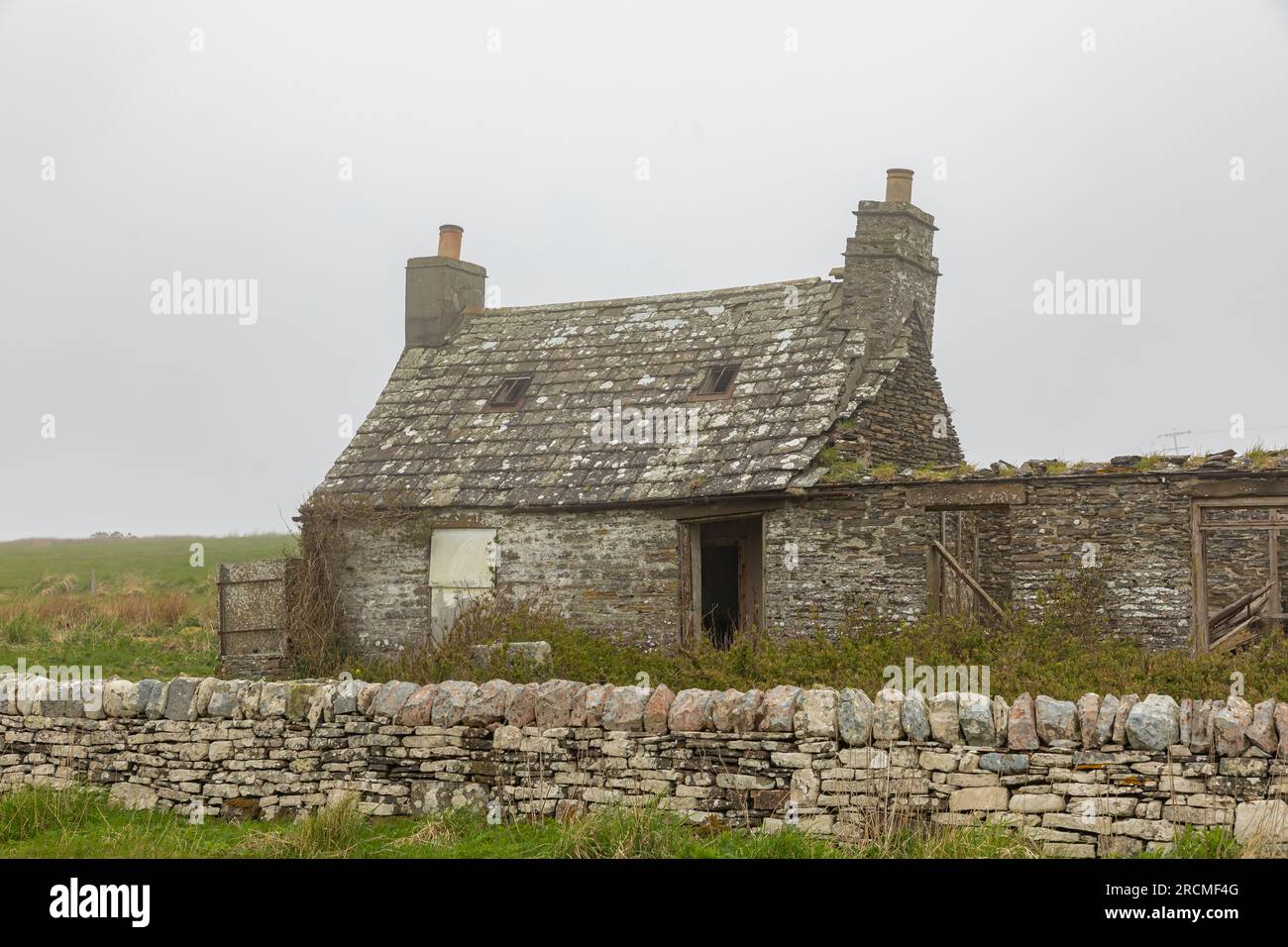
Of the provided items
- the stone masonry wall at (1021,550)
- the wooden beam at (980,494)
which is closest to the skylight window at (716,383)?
the stone masonry wall at (1021,550)

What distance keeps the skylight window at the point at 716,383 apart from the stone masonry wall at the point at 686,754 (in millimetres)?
9512

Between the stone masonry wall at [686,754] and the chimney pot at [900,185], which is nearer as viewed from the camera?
the stone masonry wall at [686,754]

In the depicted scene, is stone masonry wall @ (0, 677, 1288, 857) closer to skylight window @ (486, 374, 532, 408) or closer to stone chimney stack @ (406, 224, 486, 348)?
skylight window @ (486, 374, 532, 408)

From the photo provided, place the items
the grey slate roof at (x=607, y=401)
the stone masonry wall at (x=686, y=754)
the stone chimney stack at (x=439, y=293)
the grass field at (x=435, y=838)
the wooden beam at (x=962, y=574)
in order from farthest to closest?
the stone chimney stack at (x=439, y=293) < the grey slate roof at (x=607, y=401) < the wooden beam at (x=962, y=574) < the grass field at (x=435, y=838) < the stone masonry wall at (x=686, y=754)

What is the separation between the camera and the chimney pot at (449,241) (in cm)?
2338

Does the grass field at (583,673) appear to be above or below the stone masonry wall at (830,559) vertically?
below

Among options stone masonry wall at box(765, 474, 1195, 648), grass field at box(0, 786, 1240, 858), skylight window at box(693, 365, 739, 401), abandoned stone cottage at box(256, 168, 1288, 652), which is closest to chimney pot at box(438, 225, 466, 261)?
abandoned stone cottage at box(256, 168, 1288, 652)

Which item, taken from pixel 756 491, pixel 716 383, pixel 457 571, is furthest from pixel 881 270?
pixel 457 571

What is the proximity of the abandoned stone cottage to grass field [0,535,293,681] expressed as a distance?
2.94 m

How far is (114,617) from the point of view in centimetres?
2288

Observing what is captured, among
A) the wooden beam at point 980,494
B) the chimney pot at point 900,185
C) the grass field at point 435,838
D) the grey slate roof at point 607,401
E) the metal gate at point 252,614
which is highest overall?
the chimney pot at point 900,185

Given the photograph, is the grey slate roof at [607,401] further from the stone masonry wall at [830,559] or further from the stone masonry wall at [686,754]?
the stone masonry wall at [686,754]

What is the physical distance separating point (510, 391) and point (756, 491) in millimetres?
5622
